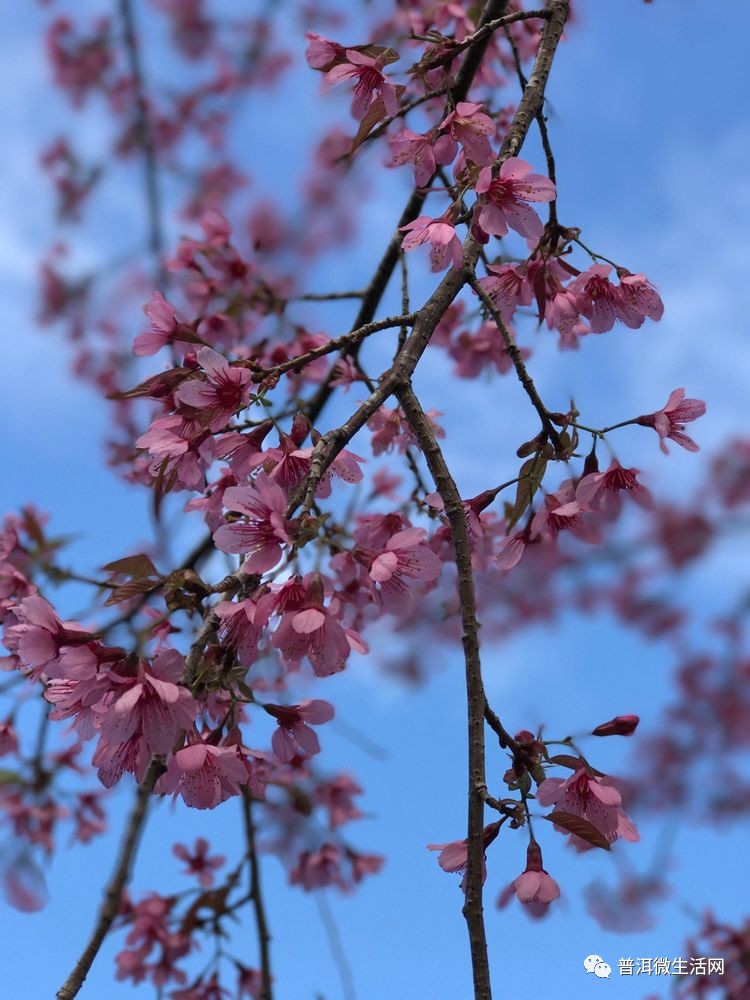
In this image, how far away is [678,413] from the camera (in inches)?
66.5

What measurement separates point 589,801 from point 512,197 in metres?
0.90

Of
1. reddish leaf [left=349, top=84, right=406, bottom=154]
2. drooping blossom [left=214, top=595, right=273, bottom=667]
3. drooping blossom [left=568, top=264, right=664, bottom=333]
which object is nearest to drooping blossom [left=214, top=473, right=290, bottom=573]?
drooping blossom [left=214, top=595, right=273, bottom=667]

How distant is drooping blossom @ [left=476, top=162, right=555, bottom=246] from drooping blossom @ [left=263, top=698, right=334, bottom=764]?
0.76 meters

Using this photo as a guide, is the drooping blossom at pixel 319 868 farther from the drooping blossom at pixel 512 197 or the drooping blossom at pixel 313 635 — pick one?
the drooping blossom at pixel 512 197

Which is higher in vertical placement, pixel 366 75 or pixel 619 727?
pixel 366 75

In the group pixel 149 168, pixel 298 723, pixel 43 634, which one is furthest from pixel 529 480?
pixel 149 168

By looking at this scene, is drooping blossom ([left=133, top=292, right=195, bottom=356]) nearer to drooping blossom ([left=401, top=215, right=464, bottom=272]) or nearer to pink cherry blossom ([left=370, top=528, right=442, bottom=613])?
drooping blossom ([left=401, top=215, right=464, bottom=272])

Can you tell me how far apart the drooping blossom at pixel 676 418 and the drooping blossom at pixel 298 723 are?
0.75m

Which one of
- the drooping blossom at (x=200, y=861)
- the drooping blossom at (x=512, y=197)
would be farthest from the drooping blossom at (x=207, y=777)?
the drooping blossom at (x=200, y=861)

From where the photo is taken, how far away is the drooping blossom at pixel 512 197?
150 centimetres

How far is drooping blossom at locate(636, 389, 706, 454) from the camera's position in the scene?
167 cm

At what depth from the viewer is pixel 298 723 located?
133 centimetres

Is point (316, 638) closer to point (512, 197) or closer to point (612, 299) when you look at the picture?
point (512, 197)

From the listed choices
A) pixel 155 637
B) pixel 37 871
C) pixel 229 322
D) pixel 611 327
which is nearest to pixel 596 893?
pixel 155 637
